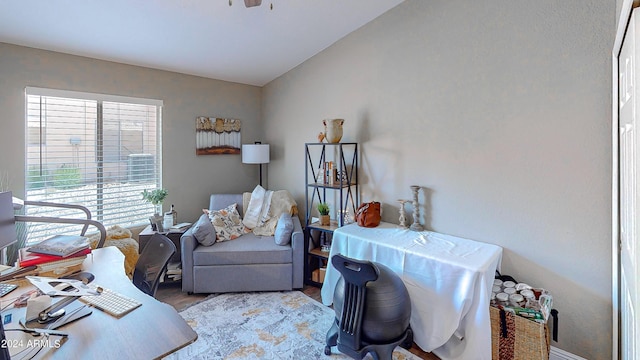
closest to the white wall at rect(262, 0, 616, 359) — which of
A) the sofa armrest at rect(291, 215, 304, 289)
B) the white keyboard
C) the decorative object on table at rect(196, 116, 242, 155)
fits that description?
the sofa armrest at rect(291, 215, 304, 289)

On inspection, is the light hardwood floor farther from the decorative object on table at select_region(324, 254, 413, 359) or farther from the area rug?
the decorative object on table at select_region(324, 254, 413, 359)

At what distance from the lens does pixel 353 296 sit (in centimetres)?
198

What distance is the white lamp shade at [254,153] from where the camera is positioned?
3.99m

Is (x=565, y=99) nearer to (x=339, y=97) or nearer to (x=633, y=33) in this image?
(x=633, y=33)

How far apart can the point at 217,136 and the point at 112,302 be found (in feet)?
9.83

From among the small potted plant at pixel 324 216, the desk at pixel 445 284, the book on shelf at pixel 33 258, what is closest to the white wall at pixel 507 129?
the desk at pixel 445 284

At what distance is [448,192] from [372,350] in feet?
4.70

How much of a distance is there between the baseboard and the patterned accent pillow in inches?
114

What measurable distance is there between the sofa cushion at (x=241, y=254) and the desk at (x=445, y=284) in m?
0.95

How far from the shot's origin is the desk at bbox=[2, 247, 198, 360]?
3.48 feet

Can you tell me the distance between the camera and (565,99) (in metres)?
2.06

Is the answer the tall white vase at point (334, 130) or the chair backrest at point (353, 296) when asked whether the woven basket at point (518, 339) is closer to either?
the chair backrest at point (353, 296)

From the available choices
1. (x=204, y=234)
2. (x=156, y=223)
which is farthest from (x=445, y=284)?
(x=156, y=223)

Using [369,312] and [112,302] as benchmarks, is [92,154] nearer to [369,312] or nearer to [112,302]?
[112,302]
